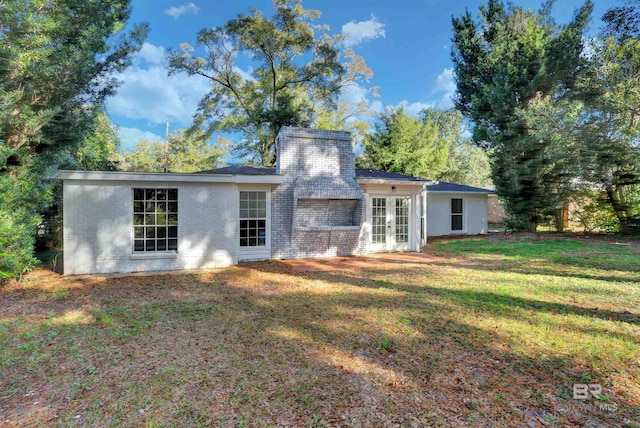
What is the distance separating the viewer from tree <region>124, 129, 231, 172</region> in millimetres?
31883

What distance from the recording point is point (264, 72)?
2203 centimetres

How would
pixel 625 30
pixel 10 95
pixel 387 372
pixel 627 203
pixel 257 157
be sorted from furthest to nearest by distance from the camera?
pixel 257 157
pixel 627 203
pixel 625 30
pixel 10 95
pixel 387 372

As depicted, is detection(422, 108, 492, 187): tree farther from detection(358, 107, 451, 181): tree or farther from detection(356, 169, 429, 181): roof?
detection(356, 169, 429, 181): roof

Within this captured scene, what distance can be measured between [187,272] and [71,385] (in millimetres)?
5125

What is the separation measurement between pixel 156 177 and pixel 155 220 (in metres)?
1.15

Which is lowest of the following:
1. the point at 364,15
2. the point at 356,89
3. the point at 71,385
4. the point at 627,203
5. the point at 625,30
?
the point at 71,385

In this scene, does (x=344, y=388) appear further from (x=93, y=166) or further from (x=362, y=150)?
(x=362, y=150)

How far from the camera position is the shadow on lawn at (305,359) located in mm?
2629

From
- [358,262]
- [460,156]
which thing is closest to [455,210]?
[358,262]

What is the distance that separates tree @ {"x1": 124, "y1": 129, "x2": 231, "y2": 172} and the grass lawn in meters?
26.2

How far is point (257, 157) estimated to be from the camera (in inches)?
957

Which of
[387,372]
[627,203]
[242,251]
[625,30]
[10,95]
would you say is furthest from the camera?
[627,203]

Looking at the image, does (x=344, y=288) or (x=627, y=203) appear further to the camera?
(x=627, y=203)

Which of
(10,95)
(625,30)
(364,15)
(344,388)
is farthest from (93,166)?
(625,30)
